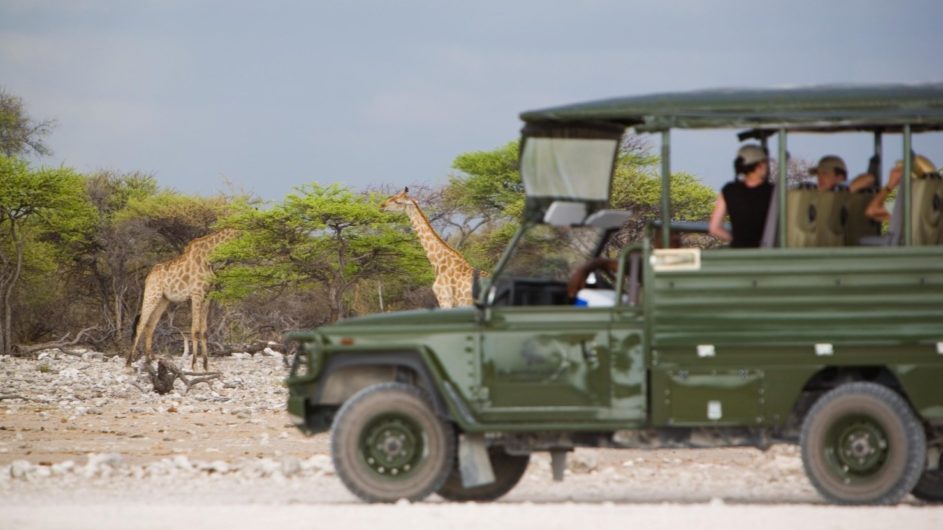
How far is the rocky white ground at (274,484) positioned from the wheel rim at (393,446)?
297mm

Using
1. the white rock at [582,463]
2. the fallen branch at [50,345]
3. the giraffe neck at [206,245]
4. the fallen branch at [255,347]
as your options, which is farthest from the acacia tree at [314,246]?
the white rock at [582,463]

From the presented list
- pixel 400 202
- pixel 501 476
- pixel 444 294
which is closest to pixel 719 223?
pixel 501 476

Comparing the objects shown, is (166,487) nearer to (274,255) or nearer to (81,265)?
(274,255)

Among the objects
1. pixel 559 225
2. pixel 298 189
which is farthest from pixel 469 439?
pixel 298 189

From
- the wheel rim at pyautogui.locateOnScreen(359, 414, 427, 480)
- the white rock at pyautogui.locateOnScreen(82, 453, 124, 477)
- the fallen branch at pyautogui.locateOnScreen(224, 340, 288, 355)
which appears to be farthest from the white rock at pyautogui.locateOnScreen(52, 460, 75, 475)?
the fallen branch at pyautogui.locateOnScreen(224, 340, 288, 355)

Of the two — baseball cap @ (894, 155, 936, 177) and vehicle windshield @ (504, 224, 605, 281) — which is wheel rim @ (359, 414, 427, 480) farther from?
baseball cap @ (894, 155, 936, 177)

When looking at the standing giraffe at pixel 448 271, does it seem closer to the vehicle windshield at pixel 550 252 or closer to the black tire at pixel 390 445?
the vehicle windshield at pixel 550 252

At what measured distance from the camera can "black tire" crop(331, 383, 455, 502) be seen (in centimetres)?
997

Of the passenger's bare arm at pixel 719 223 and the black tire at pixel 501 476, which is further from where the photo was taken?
the black tire at pixel 501 476

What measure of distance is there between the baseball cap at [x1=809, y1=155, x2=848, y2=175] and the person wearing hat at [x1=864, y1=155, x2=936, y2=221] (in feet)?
0.96

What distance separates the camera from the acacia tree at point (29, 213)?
39125 millimetres

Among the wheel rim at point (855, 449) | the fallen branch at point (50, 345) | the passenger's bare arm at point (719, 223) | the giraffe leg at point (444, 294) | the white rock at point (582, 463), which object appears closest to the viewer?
the wheel rim at point (855, 449)

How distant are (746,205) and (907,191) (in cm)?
94

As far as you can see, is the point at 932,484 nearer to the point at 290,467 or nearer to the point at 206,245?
the point at 290,467
